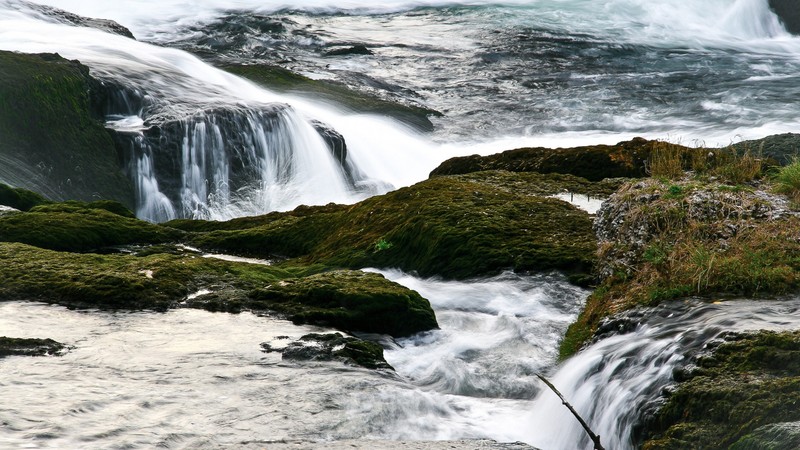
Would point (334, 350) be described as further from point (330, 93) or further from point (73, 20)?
point (73, 20)

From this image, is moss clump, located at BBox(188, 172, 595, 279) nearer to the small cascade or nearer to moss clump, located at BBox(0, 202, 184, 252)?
moss clump, located at BBox(0, 202, 184, 252)

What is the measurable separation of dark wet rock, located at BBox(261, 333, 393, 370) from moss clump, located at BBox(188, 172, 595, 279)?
234cm

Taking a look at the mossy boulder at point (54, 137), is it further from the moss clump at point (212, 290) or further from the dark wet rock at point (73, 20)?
the dark wet rock at point (73, 20)

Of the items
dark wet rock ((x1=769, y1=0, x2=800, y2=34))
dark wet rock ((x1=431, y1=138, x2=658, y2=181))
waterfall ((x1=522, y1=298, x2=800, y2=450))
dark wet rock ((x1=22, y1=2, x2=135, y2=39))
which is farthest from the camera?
dark wet rock ((x1=769, y1=0, x2=800, y2=34))

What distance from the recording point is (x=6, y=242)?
10.5m

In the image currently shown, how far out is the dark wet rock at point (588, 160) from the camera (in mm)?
13812

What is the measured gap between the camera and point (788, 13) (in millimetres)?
40281

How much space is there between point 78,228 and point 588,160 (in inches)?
287

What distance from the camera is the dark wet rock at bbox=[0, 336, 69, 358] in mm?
7492

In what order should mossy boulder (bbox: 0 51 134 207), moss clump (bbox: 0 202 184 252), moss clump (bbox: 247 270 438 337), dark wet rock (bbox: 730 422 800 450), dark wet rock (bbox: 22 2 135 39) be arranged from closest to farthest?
1. dark wet rock (bbox: 730 422 800 450)
2. moss clump (bbox: 247 270 438 337)
3. moss clump (bbox: 0 202 184 252)
4. mossy boulder (bbox: 0 51 134 207)
5. dark wet rock (bbox: 22 2 135 39)

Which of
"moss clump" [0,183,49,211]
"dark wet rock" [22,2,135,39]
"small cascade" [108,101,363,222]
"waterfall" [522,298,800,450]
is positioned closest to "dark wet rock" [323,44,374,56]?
"dark wet rock" [22,2,135,39]

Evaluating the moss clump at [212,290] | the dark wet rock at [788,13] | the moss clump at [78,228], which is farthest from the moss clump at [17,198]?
the dark wet rock at [788,13]

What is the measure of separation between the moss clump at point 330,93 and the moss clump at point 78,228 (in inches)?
461

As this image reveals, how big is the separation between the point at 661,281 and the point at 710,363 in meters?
1.77
